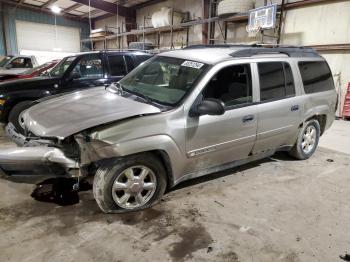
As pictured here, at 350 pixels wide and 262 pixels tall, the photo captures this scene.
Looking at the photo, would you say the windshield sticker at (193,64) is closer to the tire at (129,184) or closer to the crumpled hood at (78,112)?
the crumpled hood at (78,112)

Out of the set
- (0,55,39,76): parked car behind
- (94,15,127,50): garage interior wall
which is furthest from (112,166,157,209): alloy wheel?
(94,15,127,50): garage interior wall

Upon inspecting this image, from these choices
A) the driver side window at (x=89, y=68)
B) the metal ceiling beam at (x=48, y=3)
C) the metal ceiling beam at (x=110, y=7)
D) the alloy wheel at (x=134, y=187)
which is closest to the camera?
the alloy wheel at (x=134, y=187)

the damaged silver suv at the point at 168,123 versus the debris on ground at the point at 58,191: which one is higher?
the damaged silver suv at the point at 168,123

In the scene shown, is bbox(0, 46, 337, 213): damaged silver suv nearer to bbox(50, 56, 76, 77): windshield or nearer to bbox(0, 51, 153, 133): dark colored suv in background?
bbox(0, 51, 153, 133): dark colored suv in background

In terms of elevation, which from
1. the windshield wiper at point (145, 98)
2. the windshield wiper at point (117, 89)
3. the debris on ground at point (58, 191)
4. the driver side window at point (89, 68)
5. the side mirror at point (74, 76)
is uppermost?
the driver side window at point (89, 68)

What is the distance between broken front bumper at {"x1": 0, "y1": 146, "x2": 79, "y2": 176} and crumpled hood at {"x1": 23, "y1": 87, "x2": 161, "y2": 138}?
0.16 metres

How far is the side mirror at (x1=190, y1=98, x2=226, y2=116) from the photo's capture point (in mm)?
2740

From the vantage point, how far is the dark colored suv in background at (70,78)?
511 cm

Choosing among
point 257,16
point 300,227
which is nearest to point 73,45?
point 257,16

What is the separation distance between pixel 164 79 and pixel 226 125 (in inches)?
34.6

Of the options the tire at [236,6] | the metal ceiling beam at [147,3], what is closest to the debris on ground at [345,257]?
the tire at [236,6]

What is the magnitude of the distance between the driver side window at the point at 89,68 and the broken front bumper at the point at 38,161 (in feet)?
11.2

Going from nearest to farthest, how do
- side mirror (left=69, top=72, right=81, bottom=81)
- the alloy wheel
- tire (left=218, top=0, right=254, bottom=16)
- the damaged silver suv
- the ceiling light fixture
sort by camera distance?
the damaged silver suv → the alloy wheel → side mirror (left=69, top=72, right=81, bottom=81) → tire (left=218, top=0, right=254, bottom=16) → the ceiling light fixture

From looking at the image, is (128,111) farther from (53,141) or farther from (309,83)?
(309,83)
